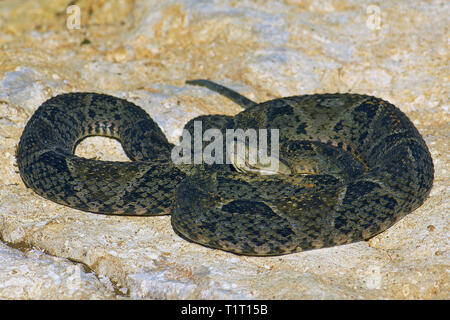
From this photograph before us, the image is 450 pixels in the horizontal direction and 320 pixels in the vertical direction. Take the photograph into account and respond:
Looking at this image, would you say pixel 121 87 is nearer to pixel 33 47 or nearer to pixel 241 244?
pixel 33 47

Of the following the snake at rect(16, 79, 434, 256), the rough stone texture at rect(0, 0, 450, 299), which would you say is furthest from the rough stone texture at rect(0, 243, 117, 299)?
the snake at rect(16, 79, 434, 256)

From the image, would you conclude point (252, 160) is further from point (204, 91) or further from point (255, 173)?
point (204, 91)

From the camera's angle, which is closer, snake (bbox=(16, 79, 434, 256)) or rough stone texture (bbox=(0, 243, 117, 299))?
rough stone texture (bbox=(0, 243, 117, 299))

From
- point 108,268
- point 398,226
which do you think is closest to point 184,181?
point 108,268

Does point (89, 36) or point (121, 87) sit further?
point (89, 36)

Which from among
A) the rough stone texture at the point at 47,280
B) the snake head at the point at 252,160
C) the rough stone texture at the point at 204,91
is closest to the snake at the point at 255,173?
the snake head at the point at 252,160

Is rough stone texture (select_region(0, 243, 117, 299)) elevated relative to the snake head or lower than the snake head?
lower

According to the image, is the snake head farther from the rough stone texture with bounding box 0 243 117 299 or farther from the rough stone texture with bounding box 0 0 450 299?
the rough stone texture with bounding box 0 243 117 299

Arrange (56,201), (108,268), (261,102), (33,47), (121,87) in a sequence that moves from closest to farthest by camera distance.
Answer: (108,268), (56,201), (261,102), (121,87), (33,47)
